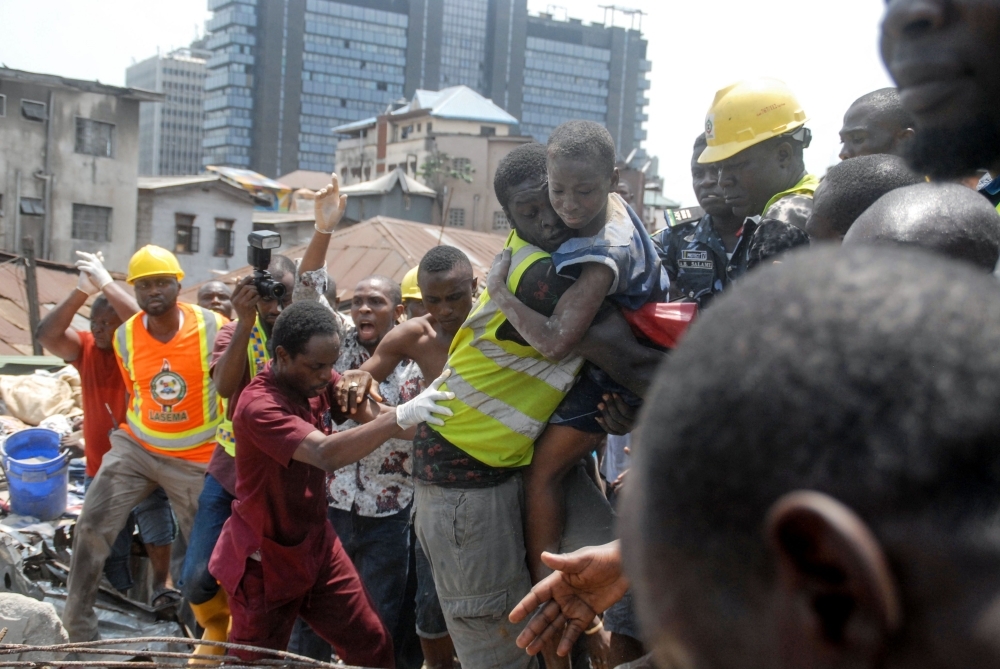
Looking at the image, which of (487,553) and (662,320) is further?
(487,553)

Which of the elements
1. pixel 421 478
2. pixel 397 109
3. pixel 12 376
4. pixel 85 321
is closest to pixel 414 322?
pixel 421 478

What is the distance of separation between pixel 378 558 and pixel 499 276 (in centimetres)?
210

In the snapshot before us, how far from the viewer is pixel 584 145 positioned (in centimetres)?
257

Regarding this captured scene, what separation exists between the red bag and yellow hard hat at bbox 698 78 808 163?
664mm

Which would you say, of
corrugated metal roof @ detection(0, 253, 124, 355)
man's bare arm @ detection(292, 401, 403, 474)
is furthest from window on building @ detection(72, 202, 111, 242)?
man's bare arm @ detection(292, 401, 403, 474)

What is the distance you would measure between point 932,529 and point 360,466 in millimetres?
3809

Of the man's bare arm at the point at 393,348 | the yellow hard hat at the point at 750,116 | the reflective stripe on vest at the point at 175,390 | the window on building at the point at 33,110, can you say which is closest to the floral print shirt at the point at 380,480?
the man's bare arm at the point at 393,348

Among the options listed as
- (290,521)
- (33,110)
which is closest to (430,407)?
(290,521)

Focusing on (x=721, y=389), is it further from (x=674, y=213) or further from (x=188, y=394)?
(x=188, y=394)

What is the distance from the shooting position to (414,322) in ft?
12.7

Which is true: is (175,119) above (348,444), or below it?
above

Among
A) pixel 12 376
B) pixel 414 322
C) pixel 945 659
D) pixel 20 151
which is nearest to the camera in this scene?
pixel 945 659

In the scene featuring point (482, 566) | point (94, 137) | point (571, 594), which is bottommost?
point (482, 566)

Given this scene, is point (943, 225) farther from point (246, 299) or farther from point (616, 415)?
point (246, 299)
